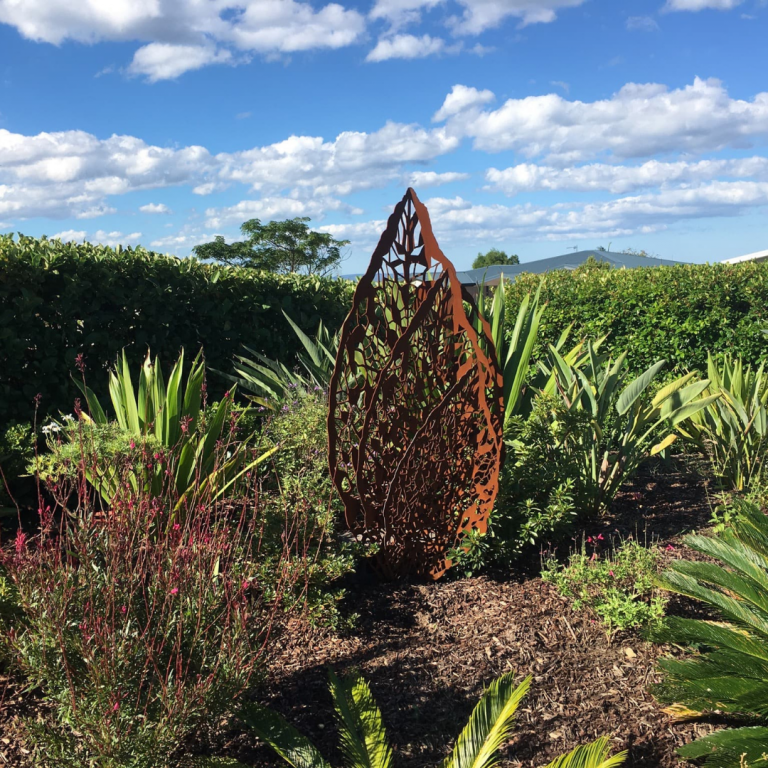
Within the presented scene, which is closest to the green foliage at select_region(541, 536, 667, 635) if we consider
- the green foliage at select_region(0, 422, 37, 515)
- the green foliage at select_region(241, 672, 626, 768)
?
the green foliage at select_region(241, 672, 626, 768)

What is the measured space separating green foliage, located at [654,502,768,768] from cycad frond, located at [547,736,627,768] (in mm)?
302

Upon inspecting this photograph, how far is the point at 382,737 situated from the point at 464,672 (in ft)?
2.24

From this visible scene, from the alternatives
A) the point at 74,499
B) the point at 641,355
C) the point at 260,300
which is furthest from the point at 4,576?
the point at 641,355

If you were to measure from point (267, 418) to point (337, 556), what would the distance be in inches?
76.4

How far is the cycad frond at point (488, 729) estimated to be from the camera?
2.10m

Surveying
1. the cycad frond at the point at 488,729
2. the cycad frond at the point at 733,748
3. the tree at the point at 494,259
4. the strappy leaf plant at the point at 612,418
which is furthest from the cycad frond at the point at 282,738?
the tree at the point at 494,259

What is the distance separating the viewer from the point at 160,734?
197 centimetres

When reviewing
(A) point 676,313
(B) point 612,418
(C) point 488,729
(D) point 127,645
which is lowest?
(C) point 488,729

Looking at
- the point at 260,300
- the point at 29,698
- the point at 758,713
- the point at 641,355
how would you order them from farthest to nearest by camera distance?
the point at 641,355 < the point at 260,300 < the point at 29,698 < the point at 758,713

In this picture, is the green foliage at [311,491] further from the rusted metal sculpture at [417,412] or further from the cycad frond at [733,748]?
the cycad frond at [733,748]

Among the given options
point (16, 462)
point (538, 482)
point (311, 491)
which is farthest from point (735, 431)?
point (16, 462)

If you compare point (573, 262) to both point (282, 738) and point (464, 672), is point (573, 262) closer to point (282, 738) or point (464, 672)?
point (464, 672)

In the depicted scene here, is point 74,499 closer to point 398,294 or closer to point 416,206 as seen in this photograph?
point 398,294

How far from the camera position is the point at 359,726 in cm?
225
